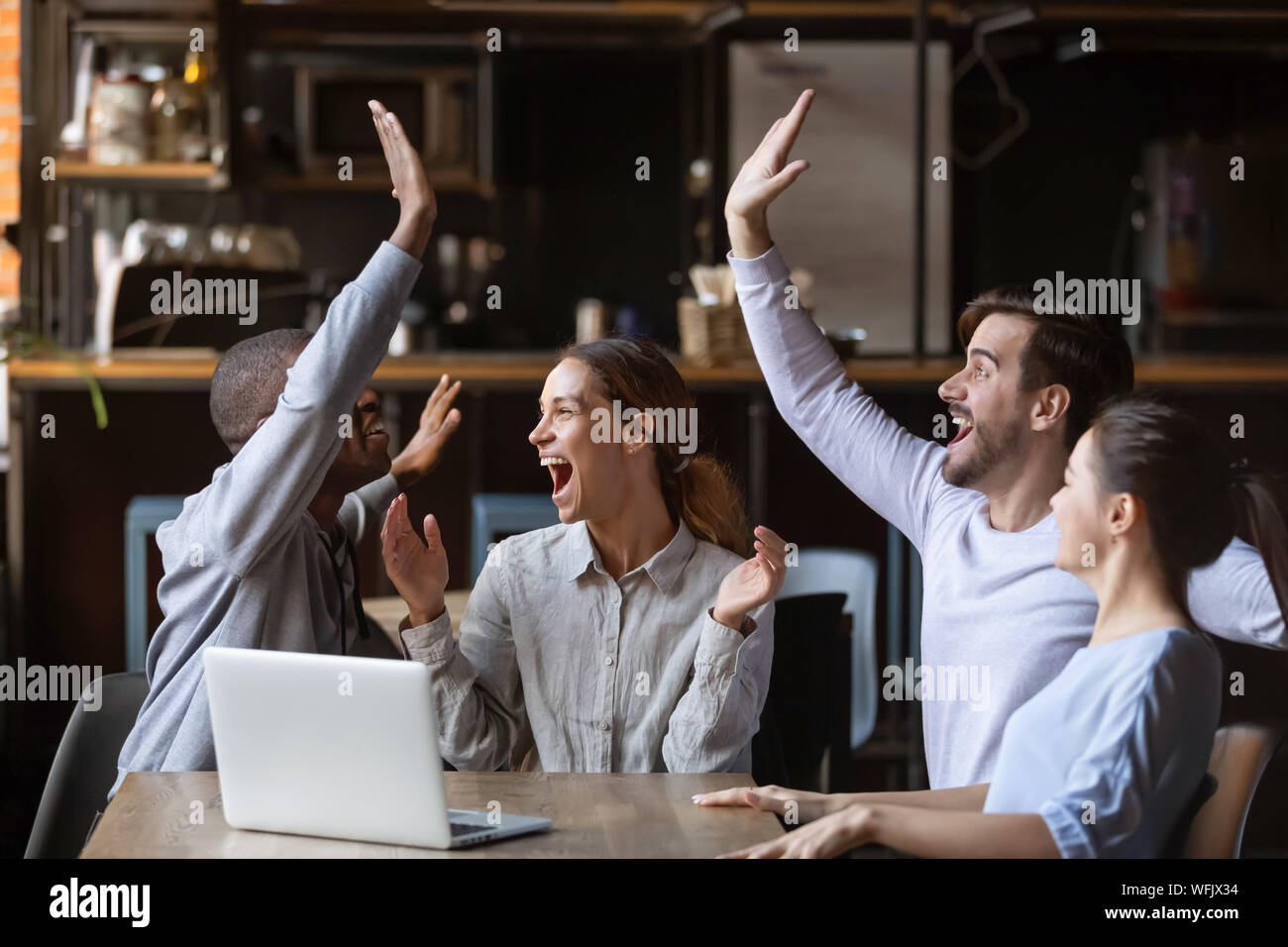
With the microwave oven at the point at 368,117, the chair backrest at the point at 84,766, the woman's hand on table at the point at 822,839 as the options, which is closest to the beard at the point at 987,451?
the woman's hand on table at the point at 822,839

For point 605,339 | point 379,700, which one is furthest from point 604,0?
point 379,700

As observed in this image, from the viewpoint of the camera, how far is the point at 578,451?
2.21 m

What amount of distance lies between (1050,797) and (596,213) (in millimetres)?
4355

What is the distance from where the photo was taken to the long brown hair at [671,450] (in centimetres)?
223

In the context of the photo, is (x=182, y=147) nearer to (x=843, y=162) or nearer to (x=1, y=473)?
(x=1, y=473)

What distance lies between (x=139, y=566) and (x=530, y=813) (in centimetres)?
203

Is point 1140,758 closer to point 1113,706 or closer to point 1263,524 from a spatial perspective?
point 1113,706

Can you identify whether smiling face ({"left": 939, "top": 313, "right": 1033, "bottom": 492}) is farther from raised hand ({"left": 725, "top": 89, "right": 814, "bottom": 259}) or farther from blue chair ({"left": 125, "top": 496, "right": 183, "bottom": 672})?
blue chair ({"left": 125, "top": 496, "right": 183, "bottom": 672})

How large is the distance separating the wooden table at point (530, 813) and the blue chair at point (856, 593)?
1272mm

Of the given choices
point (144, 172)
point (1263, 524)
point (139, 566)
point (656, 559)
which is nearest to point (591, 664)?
point (656, 559)

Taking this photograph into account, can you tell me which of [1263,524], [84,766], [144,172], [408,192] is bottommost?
[84,766]

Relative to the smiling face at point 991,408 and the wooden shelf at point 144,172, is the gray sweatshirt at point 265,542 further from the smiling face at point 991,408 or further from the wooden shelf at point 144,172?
the wooden shelf at point 144,172

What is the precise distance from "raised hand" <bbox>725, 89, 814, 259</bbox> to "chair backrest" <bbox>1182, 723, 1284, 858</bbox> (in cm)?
93
